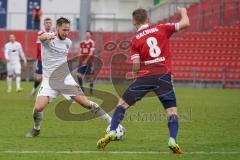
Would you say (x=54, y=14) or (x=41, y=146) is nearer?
(x=41, y=146)

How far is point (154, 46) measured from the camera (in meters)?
10.6

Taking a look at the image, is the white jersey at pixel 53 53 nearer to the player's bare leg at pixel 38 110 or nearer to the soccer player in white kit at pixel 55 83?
the soccer player in white kit at pixel 55 83

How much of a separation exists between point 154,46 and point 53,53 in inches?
109

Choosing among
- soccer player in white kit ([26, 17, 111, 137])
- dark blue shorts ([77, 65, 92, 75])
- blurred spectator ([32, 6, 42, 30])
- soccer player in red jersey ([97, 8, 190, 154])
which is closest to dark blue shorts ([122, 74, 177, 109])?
soccer player in red jersey ([97, 8, 190, 154])

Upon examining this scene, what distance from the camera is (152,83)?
10.8m

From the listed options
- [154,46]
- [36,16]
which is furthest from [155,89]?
[36,16]

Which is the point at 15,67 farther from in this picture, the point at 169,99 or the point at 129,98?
the point at 169,99

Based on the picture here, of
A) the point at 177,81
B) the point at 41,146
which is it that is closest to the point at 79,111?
the point at 41,146

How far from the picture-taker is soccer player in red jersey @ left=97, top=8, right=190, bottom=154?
1055 cm

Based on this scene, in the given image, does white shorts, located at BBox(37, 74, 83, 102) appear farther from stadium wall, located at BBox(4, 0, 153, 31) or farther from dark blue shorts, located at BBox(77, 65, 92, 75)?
stadium wall, located at BBox(4, 0, 153, 31)

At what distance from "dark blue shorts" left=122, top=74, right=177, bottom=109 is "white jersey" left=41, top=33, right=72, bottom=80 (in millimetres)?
2194

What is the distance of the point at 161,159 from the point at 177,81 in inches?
1083

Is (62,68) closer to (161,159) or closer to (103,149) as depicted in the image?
(103,149)

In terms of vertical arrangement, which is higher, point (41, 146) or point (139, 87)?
point (139, 87)
